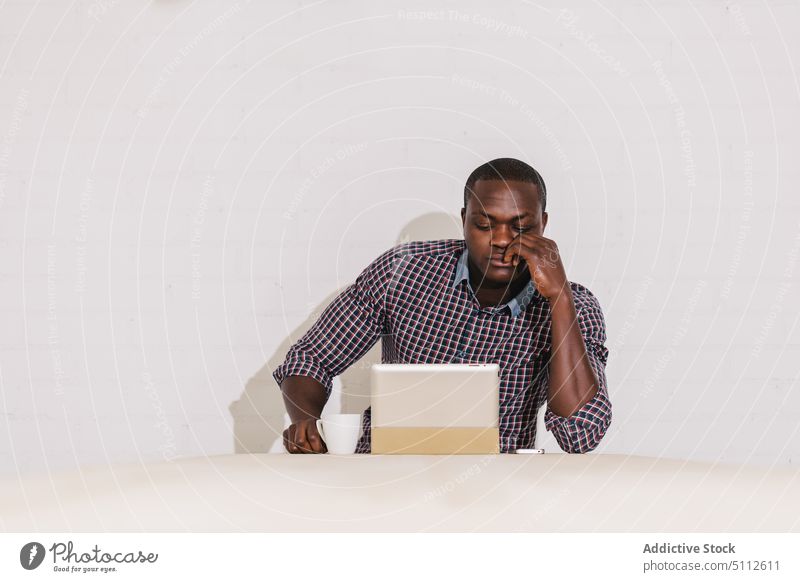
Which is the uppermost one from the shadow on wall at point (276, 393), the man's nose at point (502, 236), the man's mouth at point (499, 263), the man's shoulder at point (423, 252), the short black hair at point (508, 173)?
the short black hair at point (508, 173)

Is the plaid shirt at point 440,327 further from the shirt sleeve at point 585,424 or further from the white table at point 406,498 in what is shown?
the white table at point 406,498

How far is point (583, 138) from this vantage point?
233 centimetres

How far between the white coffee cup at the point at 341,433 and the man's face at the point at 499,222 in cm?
54

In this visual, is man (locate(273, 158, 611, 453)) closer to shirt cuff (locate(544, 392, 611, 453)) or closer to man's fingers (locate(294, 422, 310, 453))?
shirt cuff (locate(544, 392, 611, 453))

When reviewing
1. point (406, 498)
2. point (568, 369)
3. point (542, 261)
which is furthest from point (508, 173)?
point (406, 498)

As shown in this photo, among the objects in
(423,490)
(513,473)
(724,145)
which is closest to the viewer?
(423,490)

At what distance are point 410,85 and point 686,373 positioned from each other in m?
1.01

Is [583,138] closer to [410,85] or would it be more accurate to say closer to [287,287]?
[410,85]

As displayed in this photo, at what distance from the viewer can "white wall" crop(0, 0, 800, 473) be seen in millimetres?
2328

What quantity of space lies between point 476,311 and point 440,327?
3.5 inches

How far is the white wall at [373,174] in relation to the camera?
91.7 inches

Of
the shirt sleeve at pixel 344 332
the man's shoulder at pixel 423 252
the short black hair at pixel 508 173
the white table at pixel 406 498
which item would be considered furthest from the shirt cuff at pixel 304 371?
the white table at pixel 406 498

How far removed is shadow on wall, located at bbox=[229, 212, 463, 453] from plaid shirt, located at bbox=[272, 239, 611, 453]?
0.77 ft
